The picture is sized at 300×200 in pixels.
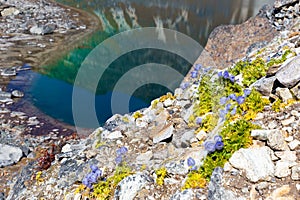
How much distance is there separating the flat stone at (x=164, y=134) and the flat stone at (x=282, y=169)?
2.47m

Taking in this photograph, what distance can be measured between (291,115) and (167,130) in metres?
2.37

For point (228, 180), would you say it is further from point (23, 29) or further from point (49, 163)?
point (23, 29)

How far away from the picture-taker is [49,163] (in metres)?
8.23

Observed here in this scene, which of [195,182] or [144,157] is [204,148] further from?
[144,157]

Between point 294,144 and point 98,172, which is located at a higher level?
point 294,144

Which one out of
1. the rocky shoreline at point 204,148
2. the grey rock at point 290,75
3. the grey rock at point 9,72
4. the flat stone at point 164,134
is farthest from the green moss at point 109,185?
the grey rock at point 9,72

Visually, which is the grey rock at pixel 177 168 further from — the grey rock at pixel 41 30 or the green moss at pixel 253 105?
the grey rock at pixel 41 30

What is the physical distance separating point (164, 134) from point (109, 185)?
1455 millimetres

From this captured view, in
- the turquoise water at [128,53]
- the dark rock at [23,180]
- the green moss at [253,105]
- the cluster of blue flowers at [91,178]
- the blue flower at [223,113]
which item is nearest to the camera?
the green moss at [253,105]

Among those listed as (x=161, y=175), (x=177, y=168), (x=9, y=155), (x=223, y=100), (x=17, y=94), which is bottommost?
(x=17, y=94)

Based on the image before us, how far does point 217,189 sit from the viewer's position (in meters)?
5.01

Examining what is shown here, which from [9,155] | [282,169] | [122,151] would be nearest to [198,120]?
[122,151]

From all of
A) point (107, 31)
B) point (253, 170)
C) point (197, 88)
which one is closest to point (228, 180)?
point (253, 170)

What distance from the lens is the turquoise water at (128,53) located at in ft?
73.8
